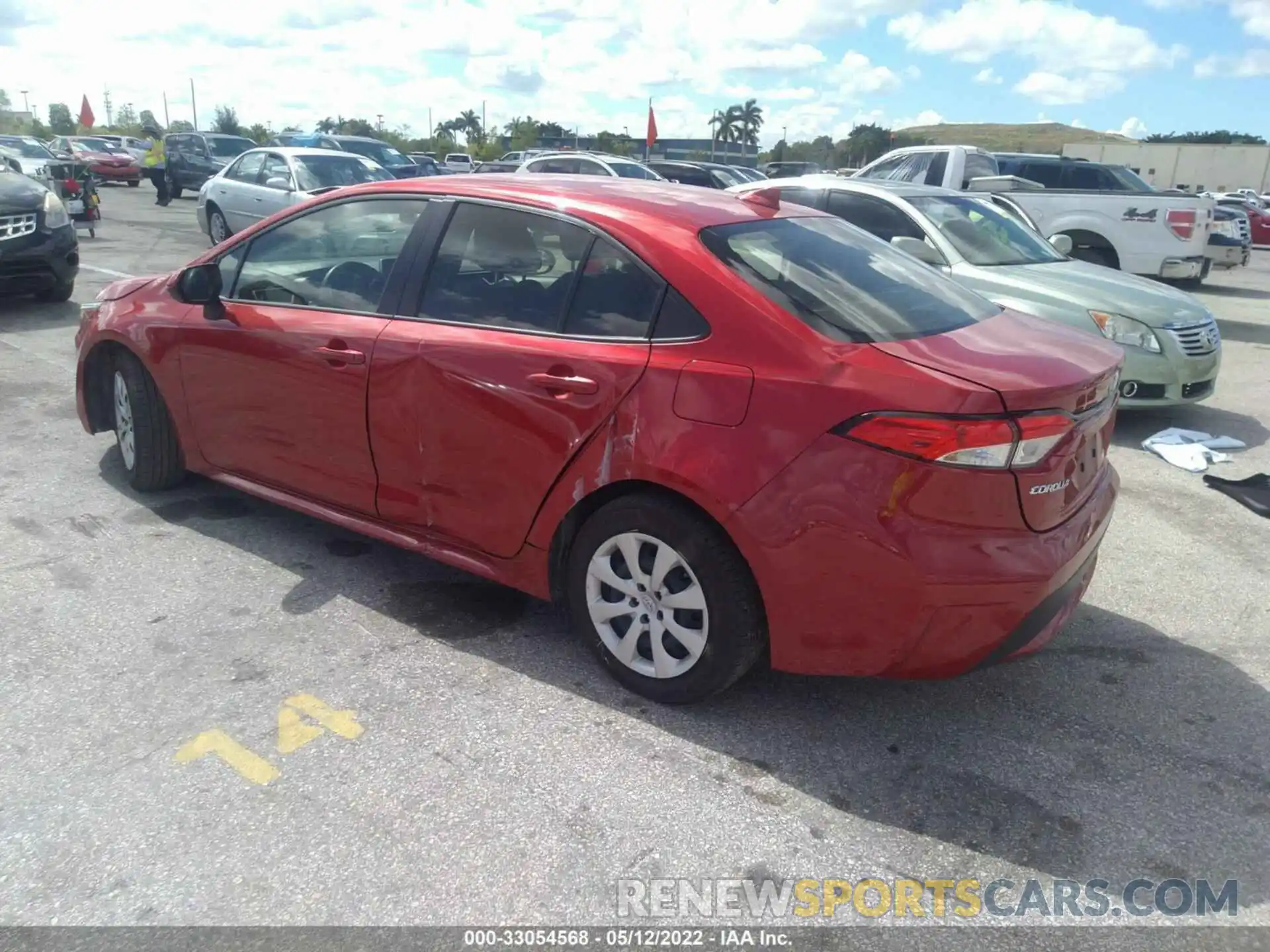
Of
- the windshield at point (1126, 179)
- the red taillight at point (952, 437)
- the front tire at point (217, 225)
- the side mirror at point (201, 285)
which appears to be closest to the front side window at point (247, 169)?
the front tire at point (217, 225)

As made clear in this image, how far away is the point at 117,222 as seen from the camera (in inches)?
735

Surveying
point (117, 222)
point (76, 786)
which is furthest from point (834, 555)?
point (117, 222)

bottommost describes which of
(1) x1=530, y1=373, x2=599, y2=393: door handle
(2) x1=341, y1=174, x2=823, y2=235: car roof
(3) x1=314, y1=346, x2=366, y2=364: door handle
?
(3) x1=314, y1=346, x2=366, y2=364: door handle

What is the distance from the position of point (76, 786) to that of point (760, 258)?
254 cm

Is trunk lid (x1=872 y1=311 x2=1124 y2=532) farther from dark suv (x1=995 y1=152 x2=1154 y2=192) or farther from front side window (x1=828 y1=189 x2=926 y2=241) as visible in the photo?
dark suv (x1=995 y1=152 x2=1154 y2=192)

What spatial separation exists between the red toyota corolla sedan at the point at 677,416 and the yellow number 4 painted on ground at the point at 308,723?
72cm

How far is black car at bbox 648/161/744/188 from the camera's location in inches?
773

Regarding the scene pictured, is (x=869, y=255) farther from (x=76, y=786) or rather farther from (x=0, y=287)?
(x=0, y=287)

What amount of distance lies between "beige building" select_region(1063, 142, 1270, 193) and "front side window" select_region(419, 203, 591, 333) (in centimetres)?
6680

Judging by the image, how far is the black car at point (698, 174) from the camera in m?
19.6

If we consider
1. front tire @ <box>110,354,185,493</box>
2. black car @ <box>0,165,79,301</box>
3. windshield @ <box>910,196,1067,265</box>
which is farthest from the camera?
black car @ <box>0,165,79,301</box>

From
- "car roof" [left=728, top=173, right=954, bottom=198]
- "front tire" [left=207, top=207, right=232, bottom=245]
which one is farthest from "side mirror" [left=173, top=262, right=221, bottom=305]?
"front tire" [left=207, top=207, right=232, bottom=245]

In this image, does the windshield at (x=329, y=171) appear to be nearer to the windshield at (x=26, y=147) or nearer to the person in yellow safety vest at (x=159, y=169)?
the windshield at (x=26, y=147)

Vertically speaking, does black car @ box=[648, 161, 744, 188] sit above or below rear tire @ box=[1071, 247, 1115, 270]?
above
